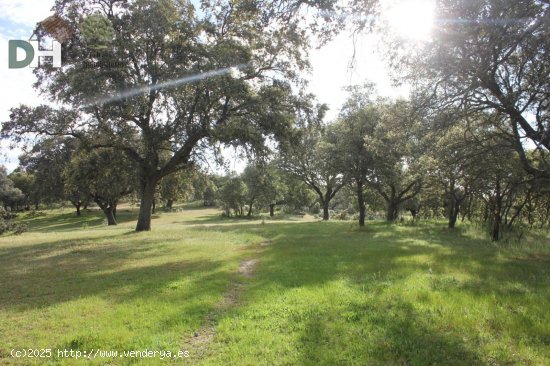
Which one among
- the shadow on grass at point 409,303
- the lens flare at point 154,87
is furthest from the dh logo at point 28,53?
the shadow on grass at point 409,303

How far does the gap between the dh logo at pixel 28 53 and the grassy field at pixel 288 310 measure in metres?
10.4

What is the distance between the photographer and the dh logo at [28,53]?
17484 millimetres

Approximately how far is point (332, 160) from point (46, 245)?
22171 millimetres

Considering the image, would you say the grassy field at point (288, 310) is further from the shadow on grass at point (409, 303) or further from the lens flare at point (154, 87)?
the lens flare at point (154, 87)

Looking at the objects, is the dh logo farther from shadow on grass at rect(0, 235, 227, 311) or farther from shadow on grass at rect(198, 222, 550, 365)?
shadow on grass at rect(198, 222, 550, 365)

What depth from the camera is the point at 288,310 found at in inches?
297

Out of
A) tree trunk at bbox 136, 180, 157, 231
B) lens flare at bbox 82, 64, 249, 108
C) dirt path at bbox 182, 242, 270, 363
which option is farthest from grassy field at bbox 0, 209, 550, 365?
tree trunk at bbox 136, 180, 157, 231

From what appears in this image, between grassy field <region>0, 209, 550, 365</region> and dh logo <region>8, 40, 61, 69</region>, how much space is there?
10.4 m

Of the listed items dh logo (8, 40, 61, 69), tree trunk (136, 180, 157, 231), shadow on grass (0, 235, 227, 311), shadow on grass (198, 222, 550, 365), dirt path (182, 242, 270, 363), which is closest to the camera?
shadow on grass (198, 222, 550, 365)

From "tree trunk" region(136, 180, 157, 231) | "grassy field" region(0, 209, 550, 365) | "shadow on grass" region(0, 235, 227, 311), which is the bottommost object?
"shadow on grass" region(0, 235, 227, 311)

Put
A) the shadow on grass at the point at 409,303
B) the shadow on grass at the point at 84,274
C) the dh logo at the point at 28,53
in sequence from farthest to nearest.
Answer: the dh logo at the point at 28,53, the shadow on grass at the point at 84,274, the shadow on grass at the point at 409,303

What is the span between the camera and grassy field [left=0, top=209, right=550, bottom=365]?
18.2 ft

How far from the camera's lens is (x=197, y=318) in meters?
7.20

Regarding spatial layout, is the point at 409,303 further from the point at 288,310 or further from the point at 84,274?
the point at 84,274
